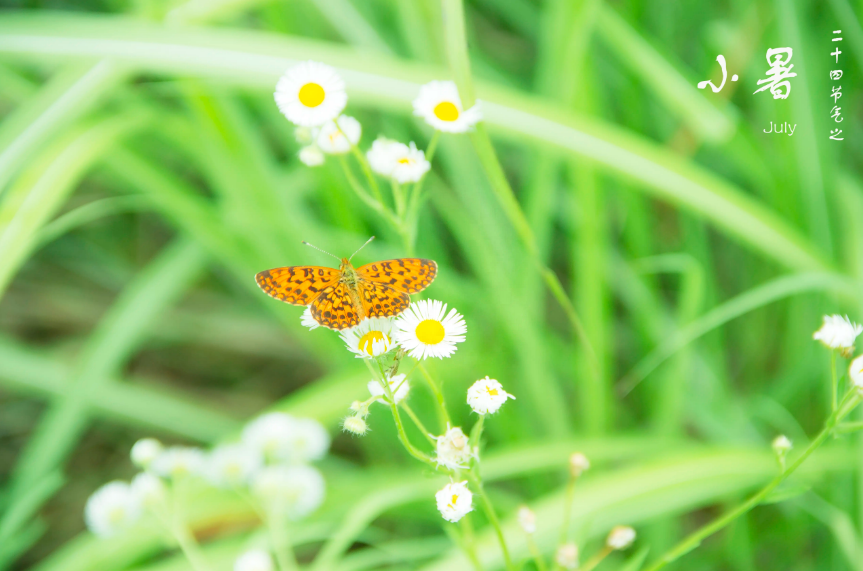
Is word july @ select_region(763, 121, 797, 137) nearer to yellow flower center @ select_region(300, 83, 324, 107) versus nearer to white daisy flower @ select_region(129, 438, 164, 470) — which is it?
yellow flower center @ select_region(300, 83, 324, 107)

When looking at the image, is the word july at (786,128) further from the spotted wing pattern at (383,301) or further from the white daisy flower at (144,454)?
the white daisy flower at (144,454)

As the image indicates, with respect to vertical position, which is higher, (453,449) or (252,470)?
(252,470)

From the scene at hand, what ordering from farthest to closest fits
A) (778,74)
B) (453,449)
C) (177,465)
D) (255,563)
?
(778,74) → (177,465) → (255,563) → (453,449)

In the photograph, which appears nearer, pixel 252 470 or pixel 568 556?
pixel 568 556

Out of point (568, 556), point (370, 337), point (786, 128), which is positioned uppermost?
point (786, 128)

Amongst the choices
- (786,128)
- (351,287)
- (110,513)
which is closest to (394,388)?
(351,287)

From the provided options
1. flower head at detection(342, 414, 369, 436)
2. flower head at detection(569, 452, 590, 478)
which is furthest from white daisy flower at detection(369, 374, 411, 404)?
flower head at detection(569, 452, 590, 478)

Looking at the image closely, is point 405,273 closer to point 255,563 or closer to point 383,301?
point 383,301

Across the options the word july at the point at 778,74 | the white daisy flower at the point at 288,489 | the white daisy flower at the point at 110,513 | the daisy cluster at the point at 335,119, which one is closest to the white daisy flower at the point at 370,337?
the daisy cluster at the point at 335,119
